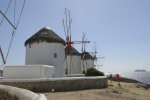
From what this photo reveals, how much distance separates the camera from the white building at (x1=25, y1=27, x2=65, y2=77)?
28797 mm

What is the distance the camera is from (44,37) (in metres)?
28.7

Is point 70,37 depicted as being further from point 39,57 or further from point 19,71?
point 19,71

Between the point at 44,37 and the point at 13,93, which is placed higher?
the point at 44,37

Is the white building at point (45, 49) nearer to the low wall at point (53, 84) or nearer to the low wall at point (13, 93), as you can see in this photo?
the low wall at point (53, 84)

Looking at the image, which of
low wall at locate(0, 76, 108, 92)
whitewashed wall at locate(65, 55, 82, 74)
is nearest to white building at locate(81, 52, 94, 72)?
whitewashed wall at locate(65, 55, 82, 74)

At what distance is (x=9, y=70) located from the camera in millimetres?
24422

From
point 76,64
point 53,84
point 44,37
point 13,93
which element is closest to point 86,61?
point 76,64

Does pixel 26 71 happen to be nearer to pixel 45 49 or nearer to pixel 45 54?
pixel 45 54

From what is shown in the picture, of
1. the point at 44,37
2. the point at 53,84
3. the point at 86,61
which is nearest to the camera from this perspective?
the point at 53,84

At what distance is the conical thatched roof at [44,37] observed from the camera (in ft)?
94.3

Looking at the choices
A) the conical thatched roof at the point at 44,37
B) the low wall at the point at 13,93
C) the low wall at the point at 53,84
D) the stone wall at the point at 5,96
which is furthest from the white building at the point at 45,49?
the stone wall at the point at 5,96

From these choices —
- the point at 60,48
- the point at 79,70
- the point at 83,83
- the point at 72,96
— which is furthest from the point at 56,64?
the point at 79,70

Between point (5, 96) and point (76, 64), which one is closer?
point (5, 96)

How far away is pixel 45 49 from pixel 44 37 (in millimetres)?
1498
